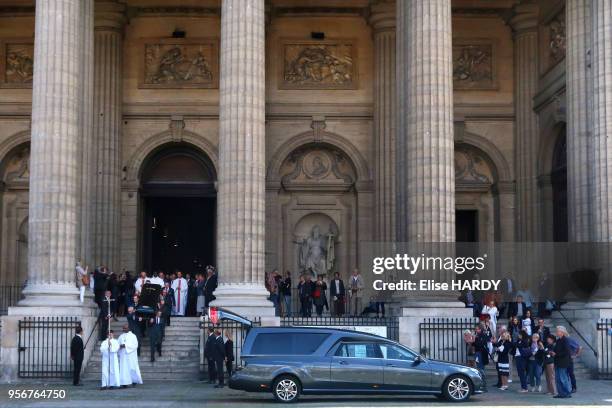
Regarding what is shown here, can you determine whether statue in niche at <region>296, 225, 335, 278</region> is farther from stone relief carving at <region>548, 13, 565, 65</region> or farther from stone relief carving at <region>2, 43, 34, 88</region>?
stone relief carving at <region>2, 43, 34, 88</region>

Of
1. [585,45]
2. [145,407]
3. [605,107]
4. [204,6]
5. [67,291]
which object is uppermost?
[204,6]

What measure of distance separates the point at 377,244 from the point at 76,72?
1258 cm

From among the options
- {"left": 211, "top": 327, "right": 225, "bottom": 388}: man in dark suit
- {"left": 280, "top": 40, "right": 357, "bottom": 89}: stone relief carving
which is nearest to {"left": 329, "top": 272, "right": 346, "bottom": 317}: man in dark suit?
{"left": 211, "top": 327, "right": 225, "bottom": 388}: man in dark suit

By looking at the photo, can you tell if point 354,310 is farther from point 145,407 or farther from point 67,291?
point 145,407

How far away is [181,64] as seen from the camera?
38.1 meters

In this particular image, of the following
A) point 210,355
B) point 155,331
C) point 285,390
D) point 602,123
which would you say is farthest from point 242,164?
point 602,123

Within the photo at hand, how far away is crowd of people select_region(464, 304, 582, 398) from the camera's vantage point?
24031 millimetres

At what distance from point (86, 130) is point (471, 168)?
14173 mm

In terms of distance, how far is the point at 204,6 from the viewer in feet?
124

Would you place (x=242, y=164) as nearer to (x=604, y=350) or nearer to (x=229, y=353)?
(x=229, y=353)

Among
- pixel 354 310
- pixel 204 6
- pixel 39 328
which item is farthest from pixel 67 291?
pixel 204 6

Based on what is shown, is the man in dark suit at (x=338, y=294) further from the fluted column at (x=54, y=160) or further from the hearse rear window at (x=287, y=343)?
the hearse rear window at (x=287, y=343)

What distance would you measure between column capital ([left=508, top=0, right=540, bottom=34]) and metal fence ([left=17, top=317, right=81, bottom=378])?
1932 cm

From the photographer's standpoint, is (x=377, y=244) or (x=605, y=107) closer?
(x=605, y=107)
